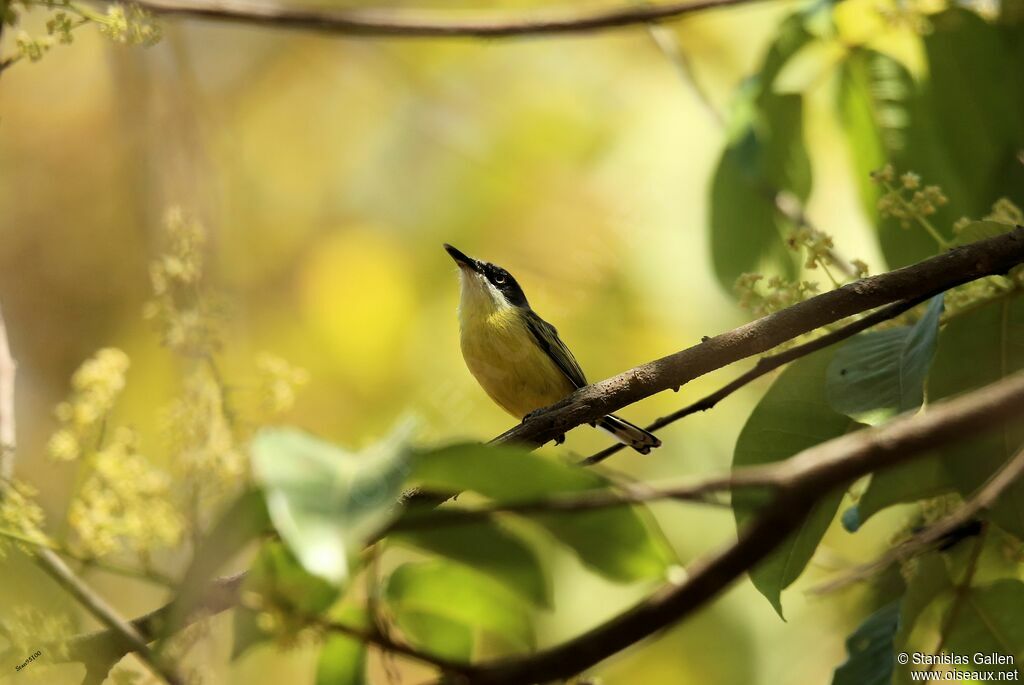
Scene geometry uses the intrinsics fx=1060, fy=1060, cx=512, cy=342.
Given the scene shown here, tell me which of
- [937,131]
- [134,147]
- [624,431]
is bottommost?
[624,431]

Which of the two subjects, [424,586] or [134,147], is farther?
[134,147]

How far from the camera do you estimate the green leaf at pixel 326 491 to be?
41.9 inches

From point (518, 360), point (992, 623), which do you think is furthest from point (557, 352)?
point (992, 623)

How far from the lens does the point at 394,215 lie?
5602mm

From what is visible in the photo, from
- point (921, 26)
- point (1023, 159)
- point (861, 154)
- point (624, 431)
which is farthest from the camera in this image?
point (624, 431)

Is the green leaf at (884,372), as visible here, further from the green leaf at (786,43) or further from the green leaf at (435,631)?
the green leaf at (786,43)

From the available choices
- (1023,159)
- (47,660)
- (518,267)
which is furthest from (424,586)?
(518,267)

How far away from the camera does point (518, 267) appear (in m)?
5.36

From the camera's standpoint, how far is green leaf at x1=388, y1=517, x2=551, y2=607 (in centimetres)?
132

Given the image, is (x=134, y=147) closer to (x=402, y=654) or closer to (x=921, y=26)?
(x=921, y=26)

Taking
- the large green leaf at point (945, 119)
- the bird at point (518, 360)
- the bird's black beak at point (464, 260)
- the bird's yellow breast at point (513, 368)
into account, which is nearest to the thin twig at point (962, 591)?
the large green leaf at point (945, 119)

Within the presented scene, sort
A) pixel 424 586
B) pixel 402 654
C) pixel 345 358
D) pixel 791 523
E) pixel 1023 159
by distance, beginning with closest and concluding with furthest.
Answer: pixel 791 523
pixel 402 654
pixel 424 586
pixel 1023 159
pixel 345 358

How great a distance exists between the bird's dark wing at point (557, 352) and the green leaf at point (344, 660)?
2781mm

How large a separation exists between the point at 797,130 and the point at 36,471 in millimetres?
3357
